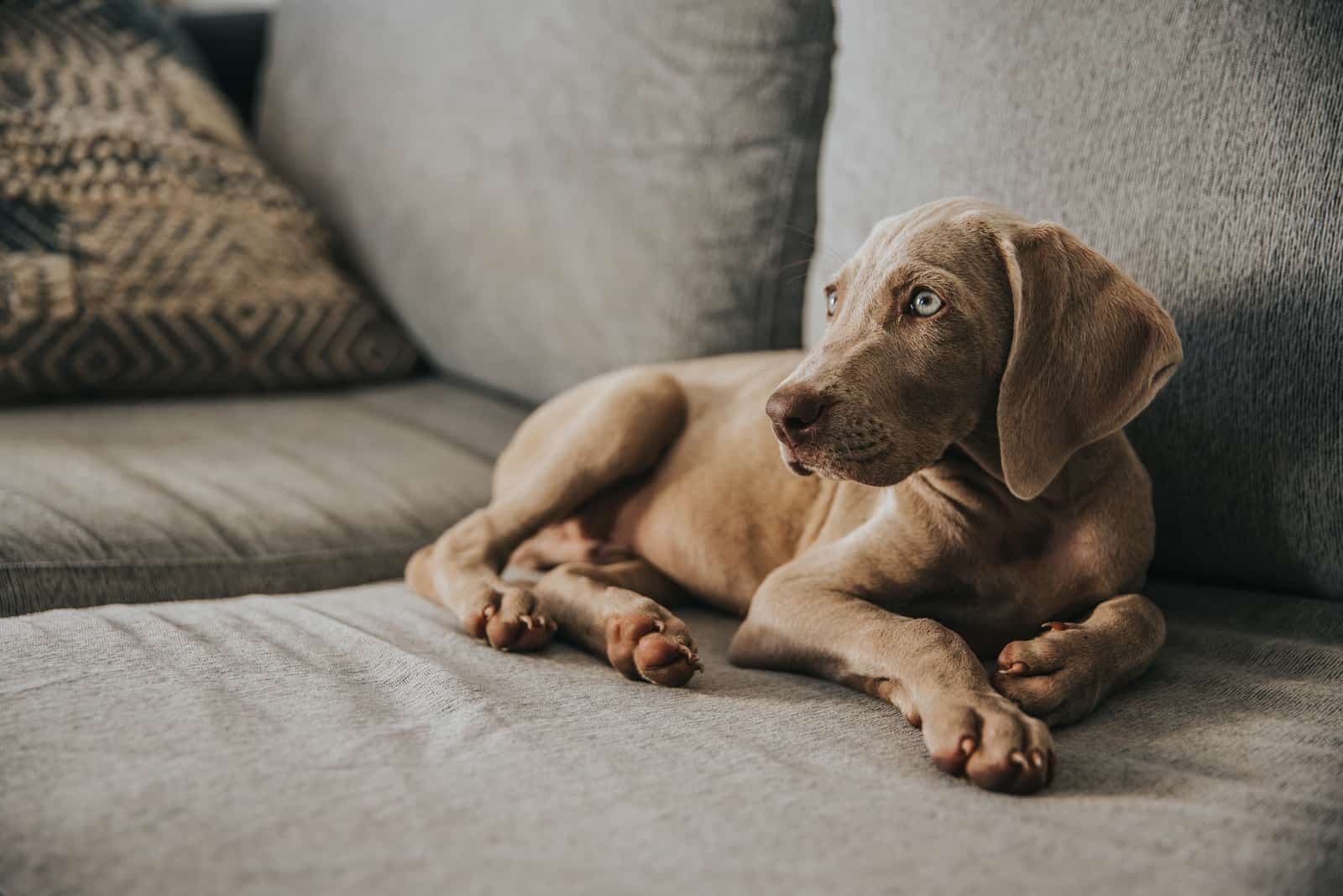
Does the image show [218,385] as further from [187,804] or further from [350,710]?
[187,804]

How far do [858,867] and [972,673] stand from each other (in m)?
0.40

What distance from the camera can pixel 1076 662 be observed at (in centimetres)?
139

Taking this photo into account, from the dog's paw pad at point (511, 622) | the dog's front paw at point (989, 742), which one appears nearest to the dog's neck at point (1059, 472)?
the dog's front paw at point (989, 742)

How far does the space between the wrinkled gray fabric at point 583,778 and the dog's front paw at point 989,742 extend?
22 millimetres

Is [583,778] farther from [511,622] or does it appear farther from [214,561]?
[214,561]

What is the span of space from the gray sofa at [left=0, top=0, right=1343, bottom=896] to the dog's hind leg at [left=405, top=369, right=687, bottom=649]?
0.35 ft

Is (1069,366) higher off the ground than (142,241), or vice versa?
(1069,366)

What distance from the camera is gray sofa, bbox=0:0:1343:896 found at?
3.40 feet

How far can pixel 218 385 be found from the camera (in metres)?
3.00

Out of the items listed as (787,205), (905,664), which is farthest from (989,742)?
(787,205)

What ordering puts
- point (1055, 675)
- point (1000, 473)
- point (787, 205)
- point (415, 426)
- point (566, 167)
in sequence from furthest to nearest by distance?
point (415, 426)
point (566, 167)
point (787, 205)
point (1000, 473)
point (1055, 675)

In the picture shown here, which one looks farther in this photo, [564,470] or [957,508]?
[564,470]

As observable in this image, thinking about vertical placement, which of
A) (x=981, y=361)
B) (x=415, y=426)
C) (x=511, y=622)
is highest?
(x=981, y=361)

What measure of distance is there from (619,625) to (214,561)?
88 cm
